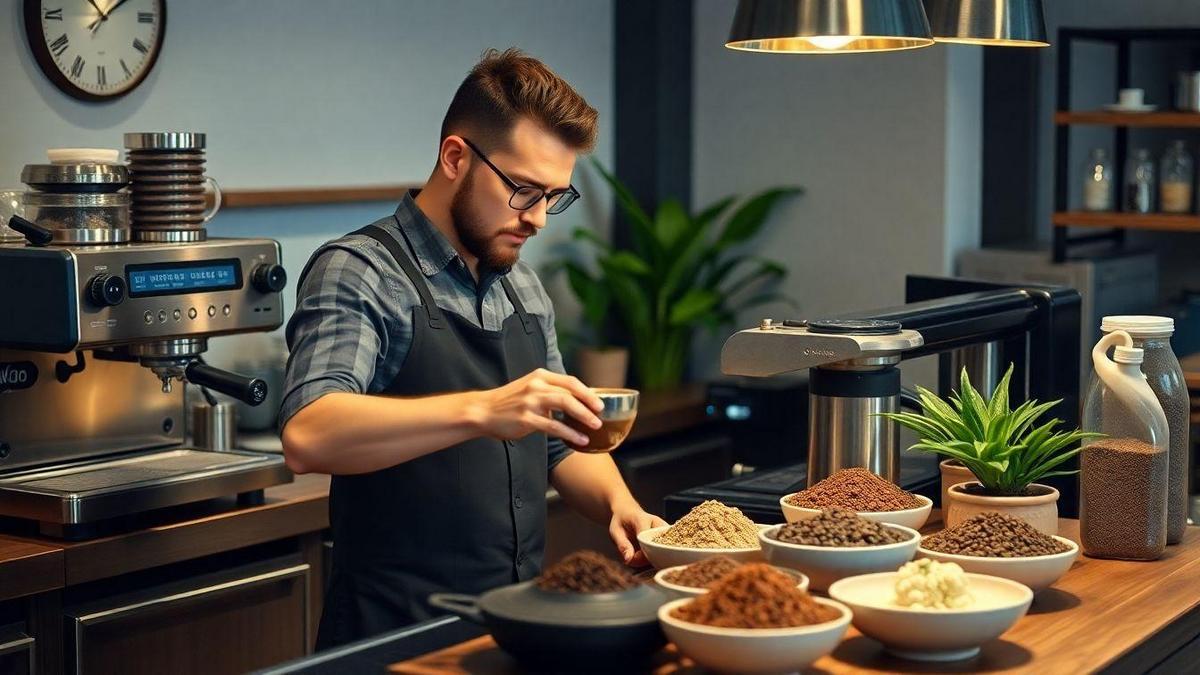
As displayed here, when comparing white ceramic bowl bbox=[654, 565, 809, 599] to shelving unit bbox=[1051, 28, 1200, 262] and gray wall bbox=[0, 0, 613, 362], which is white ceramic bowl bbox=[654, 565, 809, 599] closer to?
gray wall bbox=[0, 0, 613, 362]

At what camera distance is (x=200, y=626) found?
3.26m

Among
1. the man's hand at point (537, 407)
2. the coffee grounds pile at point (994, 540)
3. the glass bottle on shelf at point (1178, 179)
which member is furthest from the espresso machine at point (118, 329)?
the glass bottle on shelf at point (1178, 179)

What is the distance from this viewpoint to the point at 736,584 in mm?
1723

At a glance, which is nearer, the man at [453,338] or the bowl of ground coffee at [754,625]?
the bowl of ground coffee at [754,625]

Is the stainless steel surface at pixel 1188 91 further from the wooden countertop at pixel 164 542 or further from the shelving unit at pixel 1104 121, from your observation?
the wooden countertop at pixel 164 542

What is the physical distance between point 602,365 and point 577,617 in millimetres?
3490

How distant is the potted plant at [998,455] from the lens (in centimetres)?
233

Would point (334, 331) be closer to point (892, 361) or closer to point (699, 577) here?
point (699, 577)

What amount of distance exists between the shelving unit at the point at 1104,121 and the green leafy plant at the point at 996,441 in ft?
9.22

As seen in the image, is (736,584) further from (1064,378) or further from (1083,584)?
(1064,378)

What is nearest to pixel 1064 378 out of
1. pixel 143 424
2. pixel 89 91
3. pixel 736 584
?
pixel 736 584

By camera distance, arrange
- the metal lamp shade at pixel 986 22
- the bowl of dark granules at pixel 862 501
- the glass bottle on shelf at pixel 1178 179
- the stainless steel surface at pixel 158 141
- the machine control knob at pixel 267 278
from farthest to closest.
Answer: the glass bottle on shelf at pixel 1178 179, the machine control knob at pixel 267 278, the stainless steel surface at pixel 158 141, the metal lamp shade at pixel 986 22, the bowl of dark granules at pixel 862 501

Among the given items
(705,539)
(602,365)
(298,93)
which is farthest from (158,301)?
(602,365)

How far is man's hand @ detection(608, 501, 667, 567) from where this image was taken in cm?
237
